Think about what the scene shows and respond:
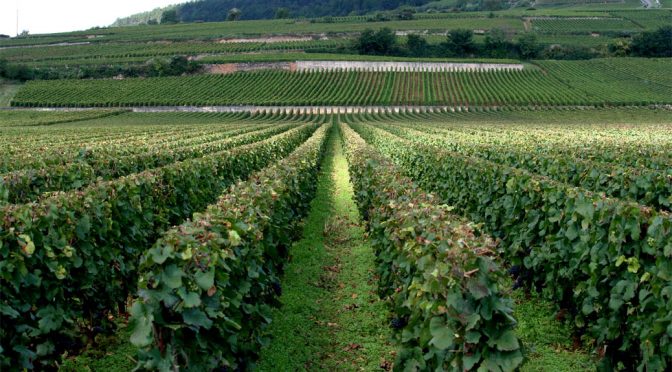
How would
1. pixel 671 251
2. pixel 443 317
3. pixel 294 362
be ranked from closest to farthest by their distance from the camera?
1. pixel 443 317
2. pixel 671 251
3. pixel 294 362

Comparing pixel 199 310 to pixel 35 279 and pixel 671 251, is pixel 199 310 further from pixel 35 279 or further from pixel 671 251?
pixel 671 251

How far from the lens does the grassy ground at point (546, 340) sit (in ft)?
25.0

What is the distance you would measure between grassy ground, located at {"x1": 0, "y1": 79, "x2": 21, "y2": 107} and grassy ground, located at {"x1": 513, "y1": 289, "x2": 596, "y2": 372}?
94582 mm

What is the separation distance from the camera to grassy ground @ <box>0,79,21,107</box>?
89.3m

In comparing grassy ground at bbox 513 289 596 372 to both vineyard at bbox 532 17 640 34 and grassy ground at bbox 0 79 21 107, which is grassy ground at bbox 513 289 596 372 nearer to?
grassy ground at bbox 0 79 21 107

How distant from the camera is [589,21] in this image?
141 metres

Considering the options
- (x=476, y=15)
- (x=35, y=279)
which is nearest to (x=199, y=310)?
(x=35, y=279)

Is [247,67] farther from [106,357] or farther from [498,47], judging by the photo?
[106,357]

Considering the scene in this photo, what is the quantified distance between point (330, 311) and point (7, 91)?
102m

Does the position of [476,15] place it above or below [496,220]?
above

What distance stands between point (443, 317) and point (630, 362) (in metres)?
3.17

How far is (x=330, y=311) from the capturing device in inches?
373

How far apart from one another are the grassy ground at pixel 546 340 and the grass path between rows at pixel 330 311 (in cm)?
195

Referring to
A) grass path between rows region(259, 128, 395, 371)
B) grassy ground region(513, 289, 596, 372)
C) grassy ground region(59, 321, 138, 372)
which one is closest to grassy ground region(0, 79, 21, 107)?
grass path between rows region(259, 128, 395, 371)
